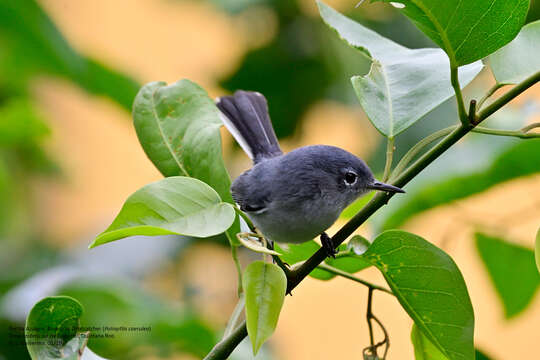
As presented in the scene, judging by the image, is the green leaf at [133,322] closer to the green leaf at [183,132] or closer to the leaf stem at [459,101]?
the green leaf at [183,132]

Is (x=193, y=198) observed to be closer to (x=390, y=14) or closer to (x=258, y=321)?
(x=258, y=321)

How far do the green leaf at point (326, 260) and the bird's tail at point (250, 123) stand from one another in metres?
0.57

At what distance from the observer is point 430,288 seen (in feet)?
3.43

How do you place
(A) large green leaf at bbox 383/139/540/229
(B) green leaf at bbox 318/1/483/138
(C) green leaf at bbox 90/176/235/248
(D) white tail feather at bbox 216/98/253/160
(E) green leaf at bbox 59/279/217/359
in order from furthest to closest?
1. (E) green leaf at bbox 59/279/217/359
2. (D) white tail feather at bbox 216/98/253/160
3. (A) large green leaf at bbox 383/139/540/229
4. (B) green leaf at bbox 318/1/483/138
5. (C) green leaf at bbox 90/176/235/248

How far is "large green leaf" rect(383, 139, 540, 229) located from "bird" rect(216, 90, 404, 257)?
0.18 metres

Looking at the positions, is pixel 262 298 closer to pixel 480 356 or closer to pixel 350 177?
pixel 480 356


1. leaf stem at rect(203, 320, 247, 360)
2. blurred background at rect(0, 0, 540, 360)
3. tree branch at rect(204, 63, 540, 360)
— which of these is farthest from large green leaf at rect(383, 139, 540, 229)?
leaf stem at rect(203, 320, 247, 360)

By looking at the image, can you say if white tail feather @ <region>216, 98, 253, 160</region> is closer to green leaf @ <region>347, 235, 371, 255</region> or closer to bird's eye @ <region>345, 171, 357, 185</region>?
bird's eye @ <region>345, 171, 357, 185</region>

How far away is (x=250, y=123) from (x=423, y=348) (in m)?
0.92

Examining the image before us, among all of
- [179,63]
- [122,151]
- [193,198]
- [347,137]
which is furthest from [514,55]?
[122,151]

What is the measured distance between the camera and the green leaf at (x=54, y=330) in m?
1.11

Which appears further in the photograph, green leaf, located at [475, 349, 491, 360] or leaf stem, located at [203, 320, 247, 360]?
green leaf, located at [475, 349, 491, 360]

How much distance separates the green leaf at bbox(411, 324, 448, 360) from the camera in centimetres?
113

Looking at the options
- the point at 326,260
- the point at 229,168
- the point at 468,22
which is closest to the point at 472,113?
the point at 468,22
